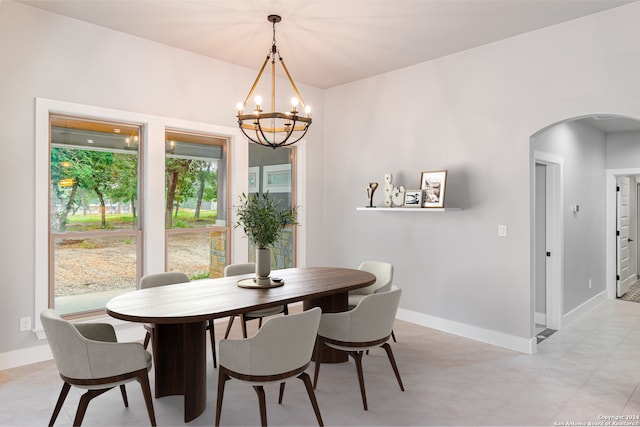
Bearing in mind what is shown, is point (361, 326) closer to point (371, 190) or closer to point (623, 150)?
point (371, 190)

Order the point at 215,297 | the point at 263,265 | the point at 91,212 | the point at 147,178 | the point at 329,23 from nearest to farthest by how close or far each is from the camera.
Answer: the point at 215,297 → the point at 263,265 → the point at 329,23 → the point at 91,212 → the point at 147,178

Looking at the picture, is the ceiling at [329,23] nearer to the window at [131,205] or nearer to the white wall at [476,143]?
the white wall at [476,143]

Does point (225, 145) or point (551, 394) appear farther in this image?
point (225, 145)

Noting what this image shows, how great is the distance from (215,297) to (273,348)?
0.75 m

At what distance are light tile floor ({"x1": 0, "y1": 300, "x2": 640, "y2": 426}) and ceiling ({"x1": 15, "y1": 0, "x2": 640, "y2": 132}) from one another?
2953 millimetres

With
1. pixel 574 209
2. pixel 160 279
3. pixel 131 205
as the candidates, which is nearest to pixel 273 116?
pixel 160 279

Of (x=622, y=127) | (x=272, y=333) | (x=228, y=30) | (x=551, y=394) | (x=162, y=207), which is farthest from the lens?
(x=622, y=127)

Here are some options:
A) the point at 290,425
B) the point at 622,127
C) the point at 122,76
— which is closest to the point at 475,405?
the point at 290,425

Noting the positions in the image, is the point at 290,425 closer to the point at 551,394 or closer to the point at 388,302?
the point at 388,302

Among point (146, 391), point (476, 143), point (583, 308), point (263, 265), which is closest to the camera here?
point (146, 391)

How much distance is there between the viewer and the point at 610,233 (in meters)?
6.49

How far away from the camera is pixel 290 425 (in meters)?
2.66

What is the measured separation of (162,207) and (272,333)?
2.58 m

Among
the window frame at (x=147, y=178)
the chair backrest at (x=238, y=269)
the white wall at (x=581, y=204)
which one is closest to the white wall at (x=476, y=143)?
the white wall at (x=581, y=204)
